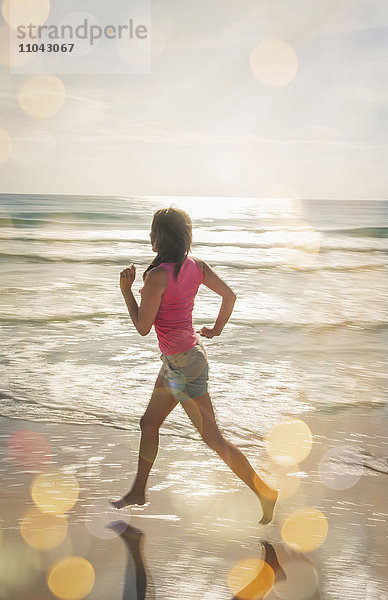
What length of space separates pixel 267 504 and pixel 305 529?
25 cm

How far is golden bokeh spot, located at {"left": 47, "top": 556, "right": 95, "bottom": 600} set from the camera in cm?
248

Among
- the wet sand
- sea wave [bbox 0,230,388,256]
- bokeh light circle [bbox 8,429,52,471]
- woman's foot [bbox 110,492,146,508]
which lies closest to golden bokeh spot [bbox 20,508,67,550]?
the wet sand

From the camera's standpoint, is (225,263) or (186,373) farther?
(225,263)

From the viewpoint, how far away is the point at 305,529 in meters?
3.15

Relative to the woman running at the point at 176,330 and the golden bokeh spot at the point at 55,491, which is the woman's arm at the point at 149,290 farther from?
the golden bokeh spot at the point at 55,491

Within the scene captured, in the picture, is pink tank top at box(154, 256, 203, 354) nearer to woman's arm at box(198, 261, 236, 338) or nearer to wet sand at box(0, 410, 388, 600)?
woman's arm at box(198, 261, 236, 338)

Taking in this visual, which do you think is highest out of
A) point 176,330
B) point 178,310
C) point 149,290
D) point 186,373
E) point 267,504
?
point 149,290

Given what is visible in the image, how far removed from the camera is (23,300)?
11.8 metres

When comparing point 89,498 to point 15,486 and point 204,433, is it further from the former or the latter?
point 204,433

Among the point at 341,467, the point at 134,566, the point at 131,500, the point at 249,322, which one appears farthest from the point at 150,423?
the point at 249,322

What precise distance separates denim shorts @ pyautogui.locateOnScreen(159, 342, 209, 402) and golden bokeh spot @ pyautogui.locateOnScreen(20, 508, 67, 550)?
0.91 meters

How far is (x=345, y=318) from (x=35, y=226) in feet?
104

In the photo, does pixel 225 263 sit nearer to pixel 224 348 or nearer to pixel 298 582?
pixel 224 348

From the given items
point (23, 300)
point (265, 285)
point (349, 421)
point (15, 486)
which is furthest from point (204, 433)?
point (265, 285)
